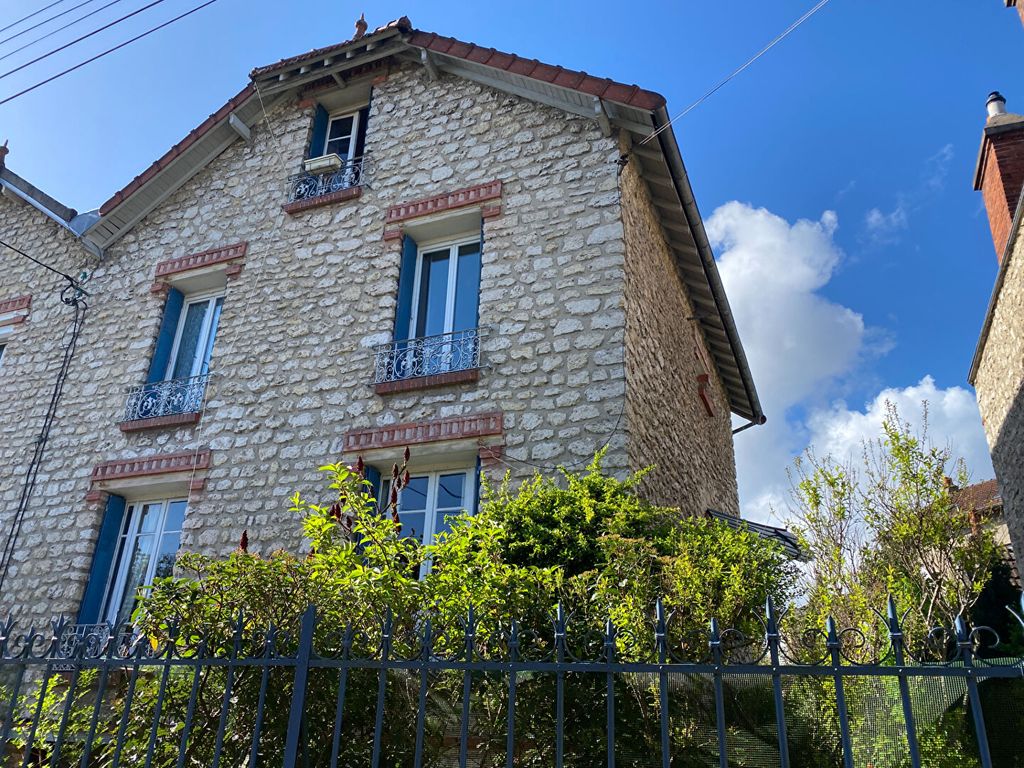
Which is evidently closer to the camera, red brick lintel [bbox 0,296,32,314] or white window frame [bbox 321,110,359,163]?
white window frame [bbox 321,110,359,163]

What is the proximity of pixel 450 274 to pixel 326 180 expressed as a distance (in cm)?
219

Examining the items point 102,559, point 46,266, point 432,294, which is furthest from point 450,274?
point 46,266

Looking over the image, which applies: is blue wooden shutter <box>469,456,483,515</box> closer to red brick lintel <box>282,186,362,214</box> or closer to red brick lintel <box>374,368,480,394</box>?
red brick lintel <box>374,368,480,394</box>

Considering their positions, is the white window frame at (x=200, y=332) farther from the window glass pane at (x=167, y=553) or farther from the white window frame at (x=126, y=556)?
the window glass pane at (x=167, y=553)

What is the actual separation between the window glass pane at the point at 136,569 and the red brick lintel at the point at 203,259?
3190 millimetres

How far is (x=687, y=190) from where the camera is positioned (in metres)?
8.45

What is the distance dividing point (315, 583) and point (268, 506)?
12.0 feet

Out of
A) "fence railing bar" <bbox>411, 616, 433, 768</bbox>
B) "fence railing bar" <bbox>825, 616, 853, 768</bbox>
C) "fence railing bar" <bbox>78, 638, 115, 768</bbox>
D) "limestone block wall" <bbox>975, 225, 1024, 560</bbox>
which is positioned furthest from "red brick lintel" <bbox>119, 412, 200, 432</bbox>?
"limestone block wall" <bbox>975, 225, 1024, 560</bbox>

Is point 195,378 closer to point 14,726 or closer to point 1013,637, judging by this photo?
point 14,726

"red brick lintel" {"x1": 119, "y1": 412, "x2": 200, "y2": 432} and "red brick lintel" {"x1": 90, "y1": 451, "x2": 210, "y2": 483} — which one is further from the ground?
"red brick lintel" {"x1": 119, "y1": 412, "x2": 200, "y2": 432}

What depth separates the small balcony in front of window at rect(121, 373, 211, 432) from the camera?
8312 millimetres

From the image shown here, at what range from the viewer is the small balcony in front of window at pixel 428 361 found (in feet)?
23.8

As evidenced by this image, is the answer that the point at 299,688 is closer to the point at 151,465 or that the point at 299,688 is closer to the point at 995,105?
the point at 151,465

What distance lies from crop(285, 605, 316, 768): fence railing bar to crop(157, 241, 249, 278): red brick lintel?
22.0 ft
